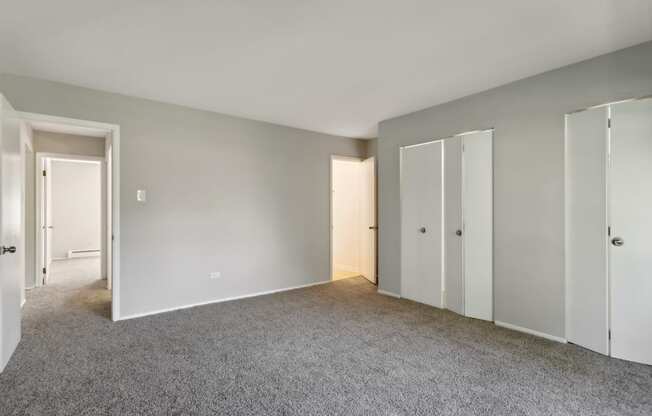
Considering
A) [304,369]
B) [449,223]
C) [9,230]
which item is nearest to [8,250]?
[9,230]

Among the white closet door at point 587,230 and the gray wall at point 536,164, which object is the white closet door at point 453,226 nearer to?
the gray wall at point 536,164

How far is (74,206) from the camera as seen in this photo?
8.04 meters

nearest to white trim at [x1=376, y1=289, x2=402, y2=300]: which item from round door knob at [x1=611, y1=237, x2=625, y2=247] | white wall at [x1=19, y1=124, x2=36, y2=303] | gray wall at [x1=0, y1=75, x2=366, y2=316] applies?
gray wall at [x1=0, y1=75, x2=366, y2=316]

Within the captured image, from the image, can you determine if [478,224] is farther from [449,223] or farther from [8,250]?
[8,250]

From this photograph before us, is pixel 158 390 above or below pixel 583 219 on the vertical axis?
below

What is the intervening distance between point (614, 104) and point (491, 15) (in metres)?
1.51

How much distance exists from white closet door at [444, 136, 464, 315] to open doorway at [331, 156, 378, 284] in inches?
65.9

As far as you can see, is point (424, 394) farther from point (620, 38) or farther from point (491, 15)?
point (620, 38)

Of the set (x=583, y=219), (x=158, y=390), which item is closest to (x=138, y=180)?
(x=158, y=390)

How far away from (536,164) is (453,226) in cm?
112

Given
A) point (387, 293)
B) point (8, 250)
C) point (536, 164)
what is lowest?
point (387, 293)

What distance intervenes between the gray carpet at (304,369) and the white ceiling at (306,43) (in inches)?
100

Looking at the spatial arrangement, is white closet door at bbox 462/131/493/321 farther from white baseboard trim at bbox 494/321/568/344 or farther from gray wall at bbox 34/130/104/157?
gray wall at bbox 34/130/104/157

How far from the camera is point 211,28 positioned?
2316mm
